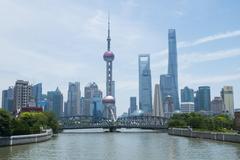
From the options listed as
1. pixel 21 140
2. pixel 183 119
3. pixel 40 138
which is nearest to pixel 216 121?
pixel 183 119

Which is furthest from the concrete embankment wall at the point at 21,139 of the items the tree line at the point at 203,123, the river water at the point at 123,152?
the tree line at the point at 203,123

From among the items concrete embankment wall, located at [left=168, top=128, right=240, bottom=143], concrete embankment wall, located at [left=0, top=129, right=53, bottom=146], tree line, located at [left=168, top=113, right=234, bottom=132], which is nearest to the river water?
concrete embankment wall, located at [left=0, top=129, right=53, bottom=146]

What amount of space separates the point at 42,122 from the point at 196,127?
6358cm

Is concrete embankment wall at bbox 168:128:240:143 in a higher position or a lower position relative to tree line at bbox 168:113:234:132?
lower

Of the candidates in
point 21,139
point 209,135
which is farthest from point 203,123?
point 21,139

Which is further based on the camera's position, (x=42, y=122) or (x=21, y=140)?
(x=42, y=122)

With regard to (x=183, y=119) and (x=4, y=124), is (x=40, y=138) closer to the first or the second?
(x=4, y=124)

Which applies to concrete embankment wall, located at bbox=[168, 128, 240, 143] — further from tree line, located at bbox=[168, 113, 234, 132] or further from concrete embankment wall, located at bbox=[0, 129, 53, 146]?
concrete embankment wall, located at bbox=[0, 129, 53, 146]

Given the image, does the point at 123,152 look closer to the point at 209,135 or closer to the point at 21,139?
the point at 21,139

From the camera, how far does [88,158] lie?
63.6 metres

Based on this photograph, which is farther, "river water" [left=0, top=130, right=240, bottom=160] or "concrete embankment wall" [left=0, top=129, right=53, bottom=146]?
"concrete embankment wall" [left=0, top=129, right=53, bottom=146]

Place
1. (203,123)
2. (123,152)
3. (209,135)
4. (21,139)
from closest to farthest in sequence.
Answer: (123,152) < (21,139) < (209,135) < (203,123)

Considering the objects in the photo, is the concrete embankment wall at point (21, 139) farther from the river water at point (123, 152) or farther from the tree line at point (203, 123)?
the tree line at point (203, 123)

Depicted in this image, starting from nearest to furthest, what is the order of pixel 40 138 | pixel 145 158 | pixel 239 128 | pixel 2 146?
pixel 145 158, pixel 2 146, pixel 40 138, pixel 239 128
